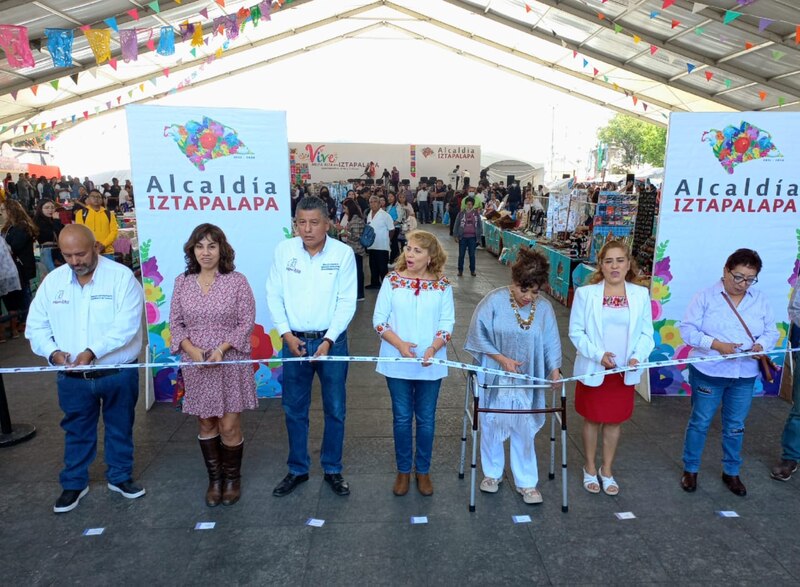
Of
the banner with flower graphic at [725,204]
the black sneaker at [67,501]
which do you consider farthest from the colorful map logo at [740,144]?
the black sneaker at [67,501]

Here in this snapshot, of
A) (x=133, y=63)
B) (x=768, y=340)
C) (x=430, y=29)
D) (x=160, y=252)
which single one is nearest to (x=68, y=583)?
(x=160, y=252)

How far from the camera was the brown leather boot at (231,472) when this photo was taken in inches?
125

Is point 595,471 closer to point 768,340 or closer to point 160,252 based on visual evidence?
point 768,340

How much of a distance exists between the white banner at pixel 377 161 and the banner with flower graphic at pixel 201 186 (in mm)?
19757

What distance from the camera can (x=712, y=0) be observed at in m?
9.89

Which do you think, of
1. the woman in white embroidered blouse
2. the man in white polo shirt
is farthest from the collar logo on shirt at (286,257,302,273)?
the man in white polo shirt

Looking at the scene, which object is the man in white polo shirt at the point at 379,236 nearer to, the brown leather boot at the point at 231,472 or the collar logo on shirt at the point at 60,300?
the brown leather boot at the point at 231,472

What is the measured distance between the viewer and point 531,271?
2904 mm

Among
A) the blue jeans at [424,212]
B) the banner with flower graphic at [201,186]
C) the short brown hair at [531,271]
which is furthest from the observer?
the blue jeans at [424,212]

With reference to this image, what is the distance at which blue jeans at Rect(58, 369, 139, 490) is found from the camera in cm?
305

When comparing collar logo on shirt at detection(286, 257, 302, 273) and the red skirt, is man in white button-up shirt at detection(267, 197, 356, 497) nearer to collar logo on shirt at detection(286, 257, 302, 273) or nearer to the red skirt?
collar logo on shirt at detection(286, 257, 302, 273)

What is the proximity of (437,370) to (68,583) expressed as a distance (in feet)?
6.80

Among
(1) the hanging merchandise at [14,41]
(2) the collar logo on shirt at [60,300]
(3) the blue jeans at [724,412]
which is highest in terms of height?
(1) the hanging merchandise at [14,41]

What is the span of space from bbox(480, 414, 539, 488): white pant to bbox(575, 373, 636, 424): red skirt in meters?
0.41
